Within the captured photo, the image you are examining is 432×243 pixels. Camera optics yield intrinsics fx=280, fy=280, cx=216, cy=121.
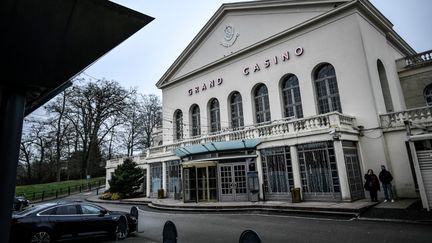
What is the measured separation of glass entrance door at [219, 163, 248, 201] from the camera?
61.6 ft

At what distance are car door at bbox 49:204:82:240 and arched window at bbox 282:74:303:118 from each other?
52.0 ft

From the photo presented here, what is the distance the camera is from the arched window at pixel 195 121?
28.2 m

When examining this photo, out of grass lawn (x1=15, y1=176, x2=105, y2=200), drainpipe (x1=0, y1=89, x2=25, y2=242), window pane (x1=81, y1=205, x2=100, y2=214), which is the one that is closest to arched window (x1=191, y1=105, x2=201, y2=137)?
window pane (x1=81, y1=205, x2=100, y2=214)

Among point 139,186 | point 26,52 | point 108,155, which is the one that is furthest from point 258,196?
point 108,155

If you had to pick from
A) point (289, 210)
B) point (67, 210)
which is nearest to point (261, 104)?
point (289, 210)

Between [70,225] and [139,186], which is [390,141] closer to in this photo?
[70,225]

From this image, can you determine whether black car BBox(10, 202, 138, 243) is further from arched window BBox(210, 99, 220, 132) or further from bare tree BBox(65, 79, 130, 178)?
bare tree BBox(65, 79, 130, 178)

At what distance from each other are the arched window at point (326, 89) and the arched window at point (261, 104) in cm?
426

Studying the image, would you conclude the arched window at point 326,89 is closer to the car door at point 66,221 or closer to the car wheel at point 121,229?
the car wheel at point 121,229

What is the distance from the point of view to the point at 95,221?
31.5 feet

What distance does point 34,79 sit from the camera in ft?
7.92

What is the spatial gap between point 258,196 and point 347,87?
29.6 feet

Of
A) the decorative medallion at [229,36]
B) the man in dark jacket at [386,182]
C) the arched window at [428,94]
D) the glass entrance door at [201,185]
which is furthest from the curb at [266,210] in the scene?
the decorative medallion at [229,36]

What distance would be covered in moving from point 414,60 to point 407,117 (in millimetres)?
7866
